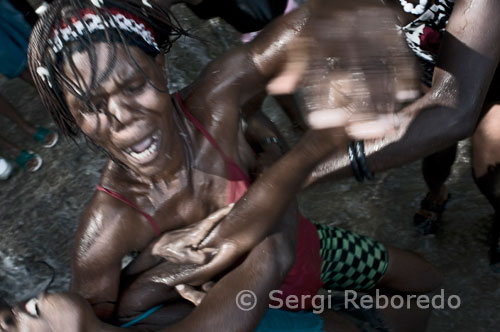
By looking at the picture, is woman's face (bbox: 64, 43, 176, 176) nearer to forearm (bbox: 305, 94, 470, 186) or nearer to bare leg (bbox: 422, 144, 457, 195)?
forearm (bbox: 305, 94, 470, 186)

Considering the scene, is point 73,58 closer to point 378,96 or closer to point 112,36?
point 112,36

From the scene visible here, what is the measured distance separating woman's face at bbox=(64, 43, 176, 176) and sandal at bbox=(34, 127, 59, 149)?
2252 millimetres

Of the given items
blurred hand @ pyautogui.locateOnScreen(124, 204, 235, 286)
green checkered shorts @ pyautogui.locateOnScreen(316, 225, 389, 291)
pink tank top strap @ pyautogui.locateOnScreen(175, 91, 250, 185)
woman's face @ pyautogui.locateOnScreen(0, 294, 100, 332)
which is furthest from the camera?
green checkered shorts @ pyautogui.locateOnScreen(316, 225, 389, 291)

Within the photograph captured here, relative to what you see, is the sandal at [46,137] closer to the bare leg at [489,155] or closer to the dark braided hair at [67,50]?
the dark braided hair at [67,50]

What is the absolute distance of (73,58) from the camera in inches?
54.0

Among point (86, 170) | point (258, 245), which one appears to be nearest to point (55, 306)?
point (258, 245)

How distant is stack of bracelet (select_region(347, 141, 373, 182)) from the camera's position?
56.7 inches

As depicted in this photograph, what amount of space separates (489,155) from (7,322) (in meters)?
1.83

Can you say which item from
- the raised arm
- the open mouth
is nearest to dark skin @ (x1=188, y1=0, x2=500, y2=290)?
the raised arm

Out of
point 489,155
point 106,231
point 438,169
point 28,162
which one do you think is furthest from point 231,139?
point 28,162

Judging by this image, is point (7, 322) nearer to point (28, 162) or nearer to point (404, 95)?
point (404, 95)

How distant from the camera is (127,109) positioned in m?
1.42

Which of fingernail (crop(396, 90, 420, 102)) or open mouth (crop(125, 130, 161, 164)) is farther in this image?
open mouth (crop(125, 130, 161, 164))

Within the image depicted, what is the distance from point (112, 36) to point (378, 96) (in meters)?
0.73
